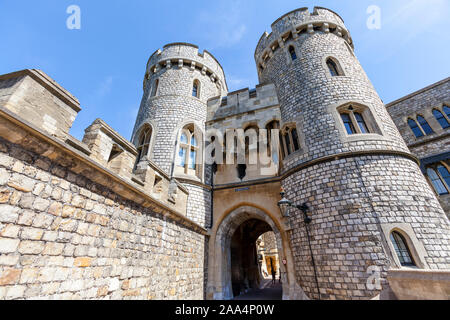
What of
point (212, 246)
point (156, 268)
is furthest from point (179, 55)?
point (156, 268)

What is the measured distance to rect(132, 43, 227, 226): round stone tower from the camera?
26.8ft

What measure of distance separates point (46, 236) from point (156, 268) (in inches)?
91.9

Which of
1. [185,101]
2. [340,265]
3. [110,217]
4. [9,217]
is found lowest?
[340,265]

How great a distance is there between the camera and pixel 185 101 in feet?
32.7

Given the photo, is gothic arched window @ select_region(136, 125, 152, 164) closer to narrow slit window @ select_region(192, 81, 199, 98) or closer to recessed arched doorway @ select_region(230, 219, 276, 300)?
narrow slit window @ select_region(192, 81, 199, 98)

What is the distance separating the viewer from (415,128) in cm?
1050

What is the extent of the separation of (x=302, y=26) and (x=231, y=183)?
343 inches

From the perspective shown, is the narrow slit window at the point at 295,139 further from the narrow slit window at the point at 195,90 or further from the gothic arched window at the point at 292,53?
the narrow slit window at the point at 195,90

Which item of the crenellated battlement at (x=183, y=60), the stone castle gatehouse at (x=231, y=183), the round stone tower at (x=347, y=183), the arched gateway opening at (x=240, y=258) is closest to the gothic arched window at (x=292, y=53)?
the stone castle gatehouse at (x=231, y=183)

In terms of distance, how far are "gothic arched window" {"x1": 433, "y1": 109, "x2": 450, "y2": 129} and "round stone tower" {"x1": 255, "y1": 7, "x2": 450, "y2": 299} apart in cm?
530

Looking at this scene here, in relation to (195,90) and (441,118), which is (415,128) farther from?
(195,90)

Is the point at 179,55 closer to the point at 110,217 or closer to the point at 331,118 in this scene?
the point at 331,118

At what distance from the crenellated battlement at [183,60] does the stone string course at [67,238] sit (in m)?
10.2
